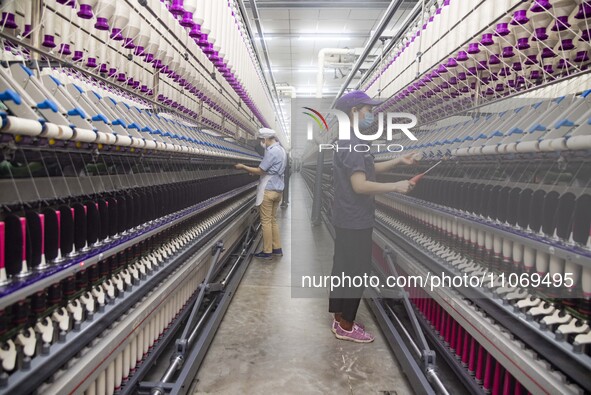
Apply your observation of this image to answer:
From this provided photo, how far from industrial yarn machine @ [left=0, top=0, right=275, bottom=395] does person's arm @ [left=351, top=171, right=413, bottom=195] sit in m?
1.21

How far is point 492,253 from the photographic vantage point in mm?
2434

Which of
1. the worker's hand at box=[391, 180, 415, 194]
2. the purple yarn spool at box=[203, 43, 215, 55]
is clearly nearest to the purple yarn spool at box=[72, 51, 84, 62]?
the purple yarn spool at box=[203, 43, 215, 55]

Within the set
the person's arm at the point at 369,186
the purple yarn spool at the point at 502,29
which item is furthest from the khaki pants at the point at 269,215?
the purple yarn spool at the point at 502,29

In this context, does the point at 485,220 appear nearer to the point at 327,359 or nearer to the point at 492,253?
the point at 492,253

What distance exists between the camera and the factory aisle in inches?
108

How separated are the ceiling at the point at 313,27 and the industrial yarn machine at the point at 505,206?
353cm

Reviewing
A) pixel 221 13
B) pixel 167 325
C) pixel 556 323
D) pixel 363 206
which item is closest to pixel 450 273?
pixel 363 206

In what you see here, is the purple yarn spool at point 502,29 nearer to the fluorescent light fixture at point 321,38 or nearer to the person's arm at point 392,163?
the person's arm at point 392,163

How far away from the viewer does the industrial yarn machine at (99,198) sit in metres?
1.49

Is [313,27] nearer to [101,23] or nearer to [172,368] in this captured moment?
[101,23]

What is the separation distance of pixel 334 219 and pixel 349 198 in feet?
0.74

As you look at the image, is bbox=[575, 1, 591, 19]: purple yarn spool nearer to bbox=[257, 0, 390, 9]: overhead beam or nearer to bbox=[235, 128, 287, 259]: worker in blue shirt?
bbox=[235, 128, 287, 259]: worker in blue shirt

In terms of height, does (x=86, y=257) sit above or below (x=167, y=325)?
above

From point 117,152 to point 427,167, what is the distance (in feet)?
7.31
